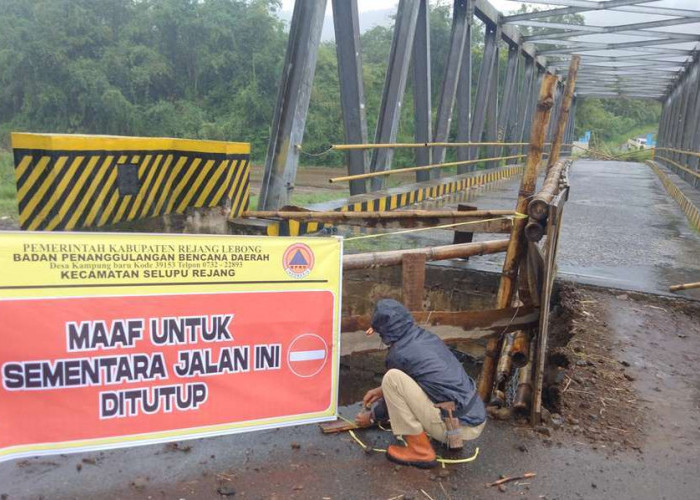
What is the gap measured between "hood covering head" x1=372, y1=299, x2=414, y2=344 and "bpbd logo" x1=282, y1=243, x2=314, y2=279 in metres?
0.44

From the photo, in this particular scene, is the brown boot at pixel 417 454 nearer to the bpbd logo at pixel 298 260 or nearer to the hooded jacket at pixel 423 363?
the hooded jacket at pixel 423 363

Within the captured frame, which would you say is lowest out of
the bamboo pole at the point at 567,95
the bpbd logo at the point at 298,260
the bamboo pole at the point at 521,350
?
the bamboo pole at the point at 521,350

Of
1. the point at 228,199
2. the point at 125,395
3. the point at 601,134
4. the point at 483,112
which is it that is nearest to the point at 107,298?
the point at 125,395

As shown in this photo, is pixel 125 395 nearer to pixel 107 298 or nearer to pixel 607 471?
pixel 107 298

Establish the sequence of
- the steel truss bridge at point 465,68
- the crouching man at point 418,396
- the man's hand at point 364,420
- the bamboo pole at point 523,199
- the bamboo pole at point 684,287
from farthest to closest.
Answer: the steel truss bridge at point 465,68 < the bamboo pole at point 684,287 < the bamboo pole at point 523,199 < the man's hand at point 364,420 < the crouching man at point 418,396

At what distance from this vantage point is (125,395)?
8.71ft

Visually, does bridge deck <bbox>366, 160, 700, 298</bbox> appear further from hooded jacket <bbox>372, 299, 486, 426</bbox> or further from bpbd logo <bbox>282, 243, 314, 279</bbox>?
bpbd logo <bbox>282, 243, 314, 279</bbox>

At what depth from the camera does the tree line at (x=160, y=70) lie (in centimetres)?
2975

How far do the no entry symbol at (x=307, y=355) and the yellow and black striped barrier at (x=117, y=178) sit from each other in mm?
3147

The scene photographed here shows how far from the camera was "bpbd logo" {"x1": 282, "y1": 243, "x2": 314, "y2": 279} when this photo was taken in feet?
9.56

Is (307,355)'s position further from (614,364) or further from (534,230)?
(614,364)

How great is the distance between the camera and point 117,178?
5.41 meters

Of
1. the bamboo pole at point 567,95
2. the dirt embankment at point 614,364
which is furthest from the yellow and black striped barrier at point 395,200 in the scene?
the dirt embankment at point 614,364

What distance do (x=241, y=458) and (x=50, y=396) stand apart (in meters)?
0.99
